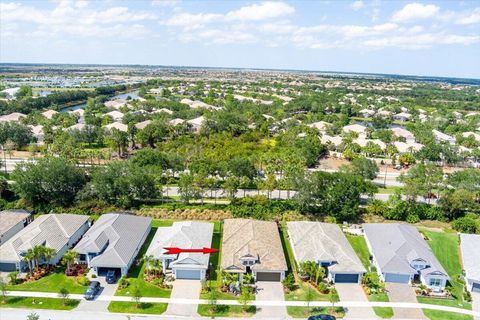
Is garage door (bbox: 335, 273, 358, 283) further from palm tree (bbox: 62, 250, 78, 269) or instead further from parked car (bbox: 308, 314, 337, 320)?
palm tree (bbox: 62, 250, 78, 269)

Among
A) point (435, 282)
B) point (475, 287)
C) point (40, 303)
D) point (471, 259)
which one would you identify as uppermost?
point (471, 259)

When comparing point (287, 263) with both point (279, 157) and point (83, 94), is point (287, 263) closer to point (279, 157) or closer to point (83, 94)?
point (279, 157)

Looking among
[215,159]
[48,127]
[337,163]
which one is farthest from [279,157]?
[48,127]

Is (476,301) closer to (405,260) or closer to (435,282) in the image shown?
(435,282)

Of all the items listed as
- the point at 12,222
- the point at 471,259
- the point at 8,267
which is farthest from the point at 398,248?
the point at 12,222

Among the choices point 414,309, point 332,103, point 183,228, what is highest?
point 332,103

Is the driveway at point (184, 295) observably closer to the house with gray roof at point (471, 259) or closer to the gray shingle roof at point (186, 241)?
the gray shingle roof at point (186, 241)
